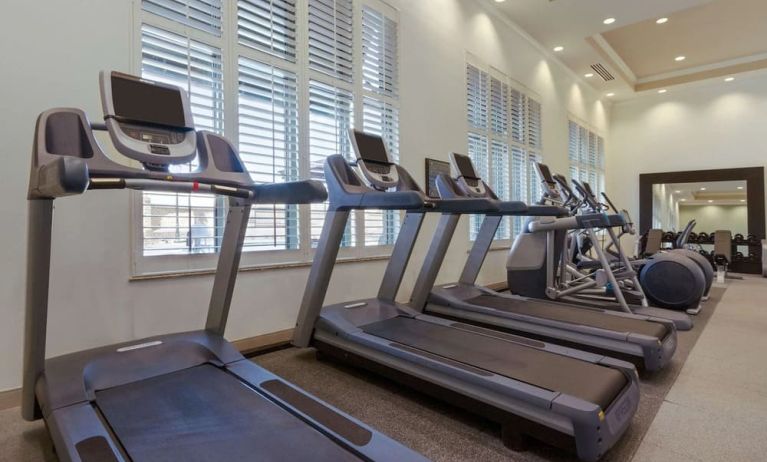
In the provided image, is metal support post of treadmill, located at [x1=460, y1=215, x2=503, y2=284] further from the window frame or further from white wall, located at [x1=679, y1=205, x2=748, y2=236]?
white wall, located at [x1=679, y1=205, x2=748, y2=236]

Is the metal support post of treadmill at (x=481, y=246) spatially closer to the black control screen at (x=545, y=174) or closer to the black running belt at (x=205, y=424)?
the black control screen at (x=545, y=174)

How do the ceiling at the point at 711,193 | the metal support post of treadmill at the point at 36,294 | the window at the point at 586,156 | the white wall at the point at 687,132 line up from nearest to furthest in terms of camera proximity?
the metal support post of treadmill at the point at 36,294 < the window at the point at 586,156 < the white wall at the point at 687,132 < the ceiling at the point at 711,193

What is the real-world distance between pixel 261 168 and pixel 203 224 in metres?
0.61

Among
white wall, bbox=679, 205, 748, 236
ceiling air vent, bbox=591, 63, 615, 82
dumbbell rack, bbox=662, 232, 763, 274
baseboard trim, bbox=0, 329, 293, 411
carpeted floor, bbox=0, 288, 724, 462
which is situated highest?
ceiling air vent, bbox=591, 63, 615, 82

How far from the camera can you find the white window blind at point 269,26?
9.83 feet

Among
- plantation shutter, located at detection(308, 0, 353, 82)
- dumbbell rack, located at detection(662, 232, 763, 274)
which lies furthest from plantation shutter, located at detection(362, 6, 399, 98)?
dumbbell rack, located at detection(662, 232, 763, 274)

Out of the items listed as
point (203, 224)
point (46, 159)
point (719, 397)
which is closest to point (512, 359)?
point (719, 397)

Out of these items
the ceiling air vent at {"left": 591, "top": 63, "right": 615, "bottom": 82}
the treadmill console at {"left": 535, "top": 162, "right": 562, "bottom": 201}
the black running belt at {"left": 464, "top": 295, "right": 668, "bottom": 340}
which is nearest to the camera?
the black running belt at {"left": 464, "top": 295, "right": 668, "bottom": 340}

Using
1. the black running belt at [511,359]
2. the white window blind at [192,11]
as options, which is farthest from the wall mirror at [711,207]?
the white window blind at [192,11]

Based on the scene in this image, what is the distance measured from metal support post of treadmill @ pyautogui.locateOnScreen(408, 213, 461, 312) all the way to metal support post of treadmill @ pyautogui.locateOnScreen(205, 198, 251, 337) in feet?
5.51

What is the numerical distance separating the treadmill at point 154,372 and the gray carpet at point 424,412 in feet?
1.24

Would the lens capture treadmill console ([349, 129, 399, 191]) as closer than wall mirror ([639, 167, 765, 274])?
Yes

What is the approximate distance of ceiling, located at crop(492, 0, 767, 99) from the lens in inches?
218

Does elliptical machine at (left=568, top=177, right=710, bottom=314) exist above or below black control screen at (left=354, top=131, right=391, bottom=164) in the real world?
below
